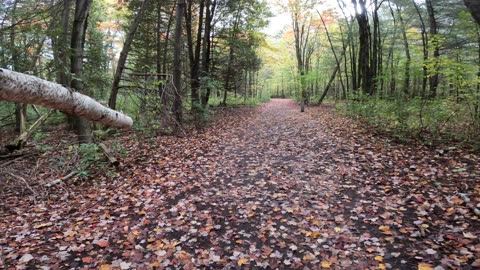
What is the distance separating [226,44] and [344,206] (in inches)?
634

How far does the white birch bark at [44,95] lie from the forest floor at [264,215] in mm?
1783

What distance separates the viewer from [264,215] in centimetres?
432

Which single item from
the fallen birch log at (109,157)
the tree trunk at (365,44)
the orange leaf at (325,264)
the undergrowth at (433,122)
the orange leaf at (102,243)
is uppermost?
the tree trunk at (365,44)

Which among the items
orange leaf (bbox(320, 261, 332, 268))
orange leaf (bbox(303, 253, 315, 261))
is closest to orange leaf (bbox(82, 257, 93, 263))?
orange leaf (bbox(303, 253, 315, 261))

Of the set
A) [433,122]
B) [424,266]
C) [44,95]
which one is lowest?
[424,266]

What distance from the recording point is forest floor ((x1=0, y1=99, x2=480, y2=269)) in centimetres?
329

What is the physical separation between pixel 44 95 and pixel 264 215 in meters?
3.29

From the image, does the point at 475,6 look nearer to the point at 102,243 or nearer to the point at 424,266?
the point at 424,266

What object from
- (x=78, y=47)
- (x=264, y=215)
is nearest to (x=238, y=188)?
(x=264, y=215)

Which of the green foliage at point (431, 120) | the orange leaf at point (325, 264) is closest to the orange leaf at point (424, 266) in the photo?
the orange leaf at point (325, 264)

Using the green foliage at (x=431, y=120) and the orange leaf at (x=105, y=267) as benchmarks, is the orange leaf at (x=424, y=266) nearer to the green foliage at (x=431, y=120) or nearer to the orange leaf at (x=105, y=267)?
the orange leaf at (x=105, y=267)

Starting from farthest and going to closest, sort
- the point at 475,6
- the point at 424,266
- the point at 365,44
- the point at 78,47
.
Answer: the point at 365,44
the point at 78,47
the point at 475,6
the point at 424,266

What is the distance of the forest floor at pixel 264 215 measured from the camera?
129 inches

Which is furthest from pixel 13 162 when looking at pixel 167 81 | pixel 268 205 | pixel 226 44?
pixel 226 44
